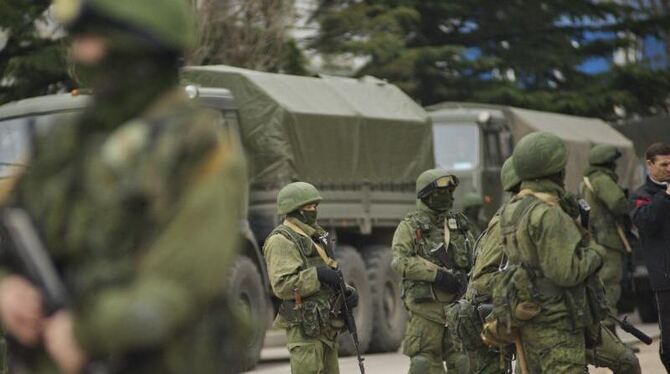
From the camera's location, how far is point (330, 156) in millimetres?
18562

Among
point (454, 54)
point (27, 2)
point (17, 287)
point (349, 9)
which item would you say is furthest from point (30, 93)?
point (17, 287)

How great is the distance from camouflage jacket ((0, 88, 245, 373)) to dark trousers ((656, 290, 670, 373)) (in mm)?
7751

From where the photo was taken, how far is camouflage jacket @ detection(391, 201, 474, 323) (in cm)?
1153

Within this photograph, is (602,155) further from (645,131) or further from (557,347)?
(645,131)

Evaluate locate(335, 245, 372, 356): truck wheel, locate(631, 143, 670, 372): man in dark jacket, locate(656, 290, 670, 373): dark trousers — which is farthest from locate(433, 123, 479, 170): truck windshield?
locate(656, 290, 670, 373): dark trousers

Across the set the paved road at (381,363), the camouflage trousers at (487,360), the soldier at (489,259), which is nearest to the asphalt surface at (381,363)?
the paved road at (381,363)

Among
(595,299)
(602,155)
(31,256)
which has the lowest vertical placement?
(602,155)

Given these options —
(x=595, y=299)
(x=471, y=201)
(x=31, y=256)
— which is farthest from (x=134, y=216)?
(x=471, y=201)

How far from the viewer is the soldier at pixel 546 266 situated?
792 cm

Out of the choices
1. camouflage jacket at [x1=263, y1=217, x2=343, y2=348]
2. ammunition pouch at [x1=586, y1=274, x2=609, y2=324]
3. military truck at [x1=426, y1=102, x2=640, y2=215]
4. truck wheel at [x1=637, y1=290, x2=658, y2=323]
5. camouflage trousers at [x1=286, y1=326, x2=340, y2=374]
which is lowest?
truck wheel at [x1=637, y1=290, x2=658, y2=323]

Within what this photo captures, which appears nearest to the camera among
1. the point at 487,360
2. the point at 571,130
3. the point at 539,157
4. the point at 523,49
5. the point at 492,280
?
the point at 539,157

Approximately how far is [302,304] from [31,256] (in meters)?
6.50

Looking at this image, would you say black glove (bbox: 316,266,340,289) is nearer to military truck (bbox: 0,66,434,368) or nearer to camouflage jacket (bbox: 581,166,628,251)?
military truck (bbox: 0,66,434,368)

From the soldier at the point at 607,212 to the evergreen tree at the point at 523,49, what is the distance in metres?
15.3
